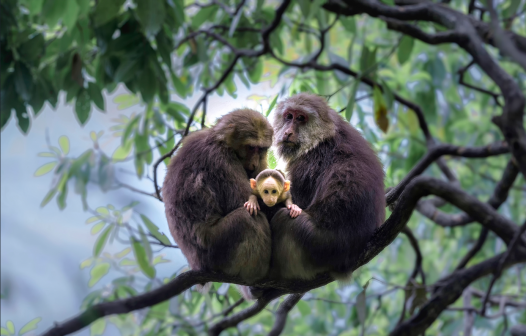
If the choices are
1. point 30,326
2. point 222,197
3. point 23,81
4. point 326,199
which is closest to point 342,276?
point 326,199

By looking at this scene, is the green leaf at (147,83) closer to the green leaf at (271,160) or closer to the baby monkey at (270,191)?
the green leaf at (271,160)

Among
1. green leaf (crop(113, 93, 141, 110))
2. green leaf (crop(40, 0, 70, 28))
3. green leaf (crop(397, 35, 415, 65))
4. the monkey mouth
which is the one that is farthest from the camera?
green leaf (crop(113, 93, 141, 110))

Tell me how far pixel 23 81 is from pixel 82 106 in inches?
20.1

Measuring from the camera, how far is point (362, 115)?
4180 millimetres

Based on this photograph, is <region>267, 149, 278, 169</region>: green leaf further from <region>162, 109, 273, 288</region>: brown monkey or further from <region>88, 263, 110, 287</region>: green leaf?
<region>88, 263, 110, 287</region>: green leaf

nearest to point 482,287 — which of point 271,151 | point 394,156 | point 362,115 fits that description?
point 394,156

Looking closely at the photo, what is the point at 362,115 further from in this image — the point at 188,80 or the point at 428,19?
the point at 188,80

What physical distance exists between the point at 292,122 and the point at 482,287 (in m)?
5.70

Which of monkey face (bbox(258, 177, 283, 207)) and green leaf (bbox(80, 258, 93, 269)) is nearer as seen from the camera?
monkey face (bbox(258, 177, 283, 207))

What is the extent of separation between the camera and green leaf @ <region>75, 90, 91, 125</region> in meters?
4.39

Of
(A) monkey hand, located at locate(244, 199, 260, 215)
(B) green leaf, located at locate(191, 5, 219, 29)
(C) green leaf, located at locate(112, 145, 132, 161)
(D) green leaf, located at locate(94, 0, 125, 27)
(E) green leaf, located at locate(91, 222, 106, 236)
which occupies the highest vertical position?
(B) green leaf, located at locate(191, 5, 219, 29)

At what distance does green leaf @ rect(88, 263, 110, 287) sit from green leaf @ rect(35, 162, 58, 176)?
3.48 feet

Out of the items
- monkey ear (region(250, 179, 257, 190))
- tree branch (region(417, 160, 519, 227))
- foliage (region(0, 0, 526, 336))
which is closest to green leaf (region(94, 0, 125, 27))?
foliage (region(0, 0, 526, 336))

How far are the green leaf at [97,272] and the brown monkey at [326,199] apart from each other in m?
2.58
